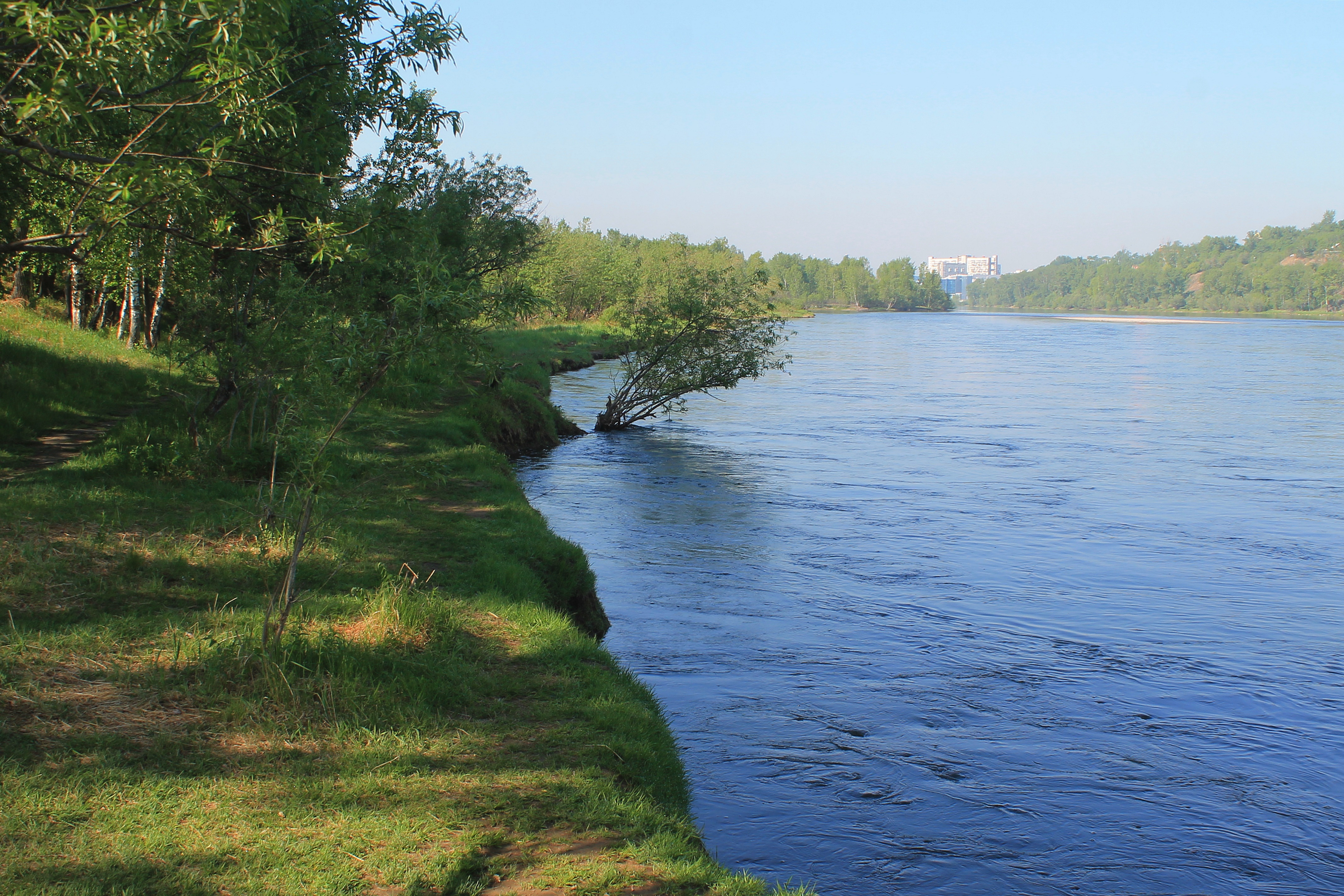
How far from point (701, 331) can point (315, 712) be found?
81.9 feet

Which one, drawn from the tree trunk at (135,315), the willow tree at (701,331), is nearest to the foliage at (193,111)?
the tree trunk at (135,315)

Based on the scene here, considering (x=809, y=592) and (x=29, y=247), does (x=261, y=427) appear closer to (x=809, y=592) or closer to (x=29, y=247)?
(x=29, y=247)

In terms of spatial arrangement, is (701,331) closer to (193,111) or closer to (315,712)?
(193,111)

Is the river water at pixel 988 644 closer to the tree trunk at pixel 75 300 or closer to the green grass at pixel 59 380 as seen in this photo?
the green grass at pixel 59 380

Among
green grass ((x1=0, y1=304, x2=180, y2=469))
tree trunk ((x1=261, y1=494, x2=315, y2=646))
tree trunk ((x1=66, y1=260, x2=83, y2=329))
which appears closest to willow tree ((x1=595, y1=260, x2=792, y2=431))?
green grass ((x1=0, y1=304, x2=180, y2=469))

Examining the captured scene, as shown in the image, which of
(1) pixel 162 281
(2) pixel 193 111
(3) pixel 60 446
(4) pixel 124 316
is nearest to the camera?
(2) pixel 193 111

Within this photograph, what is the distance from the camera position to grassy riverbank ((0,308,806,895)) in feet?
17.2

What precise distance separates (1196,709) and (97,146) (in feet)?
42.7

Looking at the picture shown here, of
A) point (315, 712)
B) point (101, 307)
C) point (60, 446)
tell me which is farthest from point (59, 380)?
point (315, 712)

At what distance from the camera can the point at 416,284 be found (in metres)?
7.47

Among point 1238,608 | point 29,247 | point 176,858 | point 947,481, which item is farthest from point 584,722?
point 947,481

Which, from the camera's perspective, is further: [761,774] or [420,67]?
[420,67]

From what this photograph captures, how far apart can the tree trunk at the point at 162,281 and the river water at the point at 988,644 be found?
7595 millimetres

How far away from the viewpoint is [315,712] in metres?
6.81
